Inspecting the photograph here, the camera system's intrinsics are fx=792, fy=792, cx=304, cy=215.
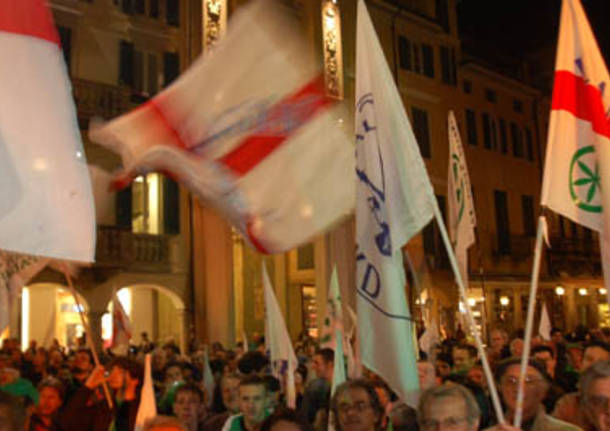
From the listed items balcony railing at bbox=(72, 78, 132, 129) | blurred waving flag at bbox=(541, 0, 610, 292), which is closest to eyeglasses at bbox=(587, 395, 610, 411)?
blurred waving flag at bbox=(541, 0, 610, 292)

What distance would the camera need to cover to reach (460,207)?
37.2 feet

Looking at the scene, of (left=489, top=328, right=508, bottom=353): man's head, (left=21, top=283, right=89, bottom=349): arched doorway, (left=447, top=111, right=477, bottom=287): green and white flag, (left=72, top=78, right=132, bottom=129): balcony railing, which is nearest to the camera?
(left=489, top=328, right=508, bottom=353): man's head

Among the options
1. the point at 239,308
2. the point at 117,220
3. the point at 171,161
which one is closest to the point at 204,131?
the point at 171,161

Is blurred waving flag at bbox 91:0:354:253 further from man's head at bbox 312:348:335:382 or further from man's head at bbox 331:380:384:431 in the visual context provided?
man's head at bbox 331:380:384:431

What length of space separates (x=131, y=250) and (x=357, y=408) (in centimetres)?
1512

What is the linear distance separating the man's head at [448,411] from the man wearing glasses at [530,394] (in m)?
0.62

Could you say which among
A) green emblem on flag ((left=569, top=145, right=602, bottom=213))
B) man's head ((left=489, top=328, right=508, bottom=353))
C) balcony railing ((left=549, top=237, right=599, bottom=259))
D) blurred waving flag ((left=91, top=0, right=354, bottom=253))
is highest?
balcony railing ((left=549, top=237, right=599, bottom=259))

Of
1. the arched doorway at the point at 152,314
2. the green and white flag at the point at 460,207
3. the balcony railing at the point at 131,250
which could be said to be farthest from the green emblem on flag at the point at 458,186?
the arched doorway at the point at 152,314

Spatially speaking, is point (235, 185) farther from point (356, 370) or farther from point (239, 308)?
point (239, 308)

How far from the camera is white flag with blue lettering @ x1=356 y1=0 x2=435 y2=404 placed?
4398mm

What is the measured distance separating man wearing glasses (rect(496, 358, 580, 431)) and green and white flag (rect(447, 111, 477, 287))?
556 cm

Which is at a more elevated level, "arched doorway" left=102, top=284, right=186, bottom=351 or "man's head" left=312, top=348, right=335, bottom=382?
"arched doorway" left=102, top=284, right=186, bottom=351

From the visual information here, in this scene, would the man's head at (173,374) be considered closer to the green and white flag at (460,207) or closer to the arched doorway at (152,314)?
the green and white flag at (460,207)

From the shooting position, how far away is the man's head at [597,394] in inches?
152
